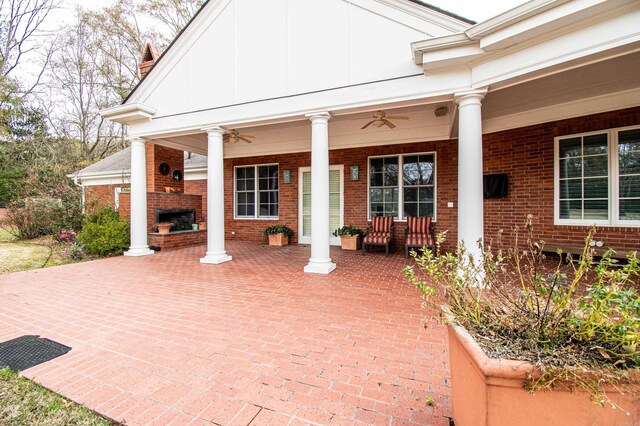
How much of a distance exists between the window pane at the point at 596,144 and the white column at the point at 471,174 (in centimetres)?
309

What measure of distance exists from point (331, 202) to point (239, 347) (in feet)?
20.4

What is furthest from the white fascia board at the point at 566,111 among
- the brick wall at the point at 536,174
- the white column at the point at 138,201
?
the white column at the point at 138,201

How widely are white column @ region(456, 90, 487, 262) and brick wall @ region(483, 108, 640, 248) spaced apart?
2833mm

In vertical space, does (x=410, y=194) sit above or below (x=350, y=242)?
above

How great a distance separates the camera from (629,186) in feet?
17.1

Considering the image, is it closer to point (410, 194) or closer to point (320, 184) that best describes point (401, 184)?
point (410, 194)

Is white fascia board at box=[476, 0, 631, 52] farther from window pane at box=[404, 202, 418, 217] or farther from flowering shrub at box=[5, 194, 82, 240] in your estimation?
flowering shrub at box=[5, 194, 82, 240]

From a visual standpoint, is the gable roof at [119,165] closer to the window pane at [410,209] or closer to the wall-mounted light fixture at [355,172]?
the wall-mounted light fixture at [355,172]

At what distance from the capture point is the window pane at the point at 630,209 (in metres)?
5.17

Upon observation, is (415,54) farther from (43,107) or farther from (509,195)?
(43,107)

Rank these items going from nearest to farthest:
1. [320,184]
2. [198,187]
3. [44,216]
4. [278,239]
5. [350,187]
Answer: [320,184] < [350,187] < [278,239] < [44,216] < [198,187]

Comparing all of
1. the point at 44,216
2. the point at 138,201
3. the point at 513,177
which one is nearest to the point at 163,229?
the point at 138,201

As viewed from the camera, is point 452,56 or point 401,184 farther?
point 401,184

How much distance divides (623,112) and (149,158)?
1110 cm
